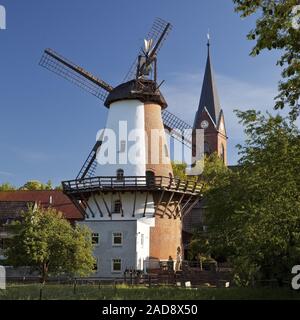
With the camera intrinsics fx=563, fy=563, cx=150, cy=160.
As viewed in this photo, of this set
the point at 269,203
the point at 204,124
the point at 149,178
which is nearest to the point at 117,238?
the point at 149,178

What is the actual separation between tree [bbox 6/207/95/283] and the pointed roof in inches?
2150

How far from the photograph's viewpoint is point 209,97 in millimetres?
85688

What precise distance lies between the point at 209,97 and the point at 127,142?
151 feet

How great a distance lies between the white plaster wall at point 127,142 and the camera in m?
41.1

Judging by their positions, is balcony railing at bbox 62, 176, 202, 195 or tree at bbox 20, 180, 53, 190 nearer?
balcony railing at bbox 62, 176, 202, 195

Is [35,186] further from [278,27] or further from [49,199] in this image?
[278,27]

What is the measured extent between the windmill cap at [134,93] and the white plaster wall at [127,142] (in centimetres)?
40

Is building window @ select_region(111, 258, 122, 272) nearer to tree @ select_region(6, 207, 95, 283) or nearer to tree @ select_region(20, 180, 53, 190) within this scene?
tree @ select_region(6, 207, 95, 283)

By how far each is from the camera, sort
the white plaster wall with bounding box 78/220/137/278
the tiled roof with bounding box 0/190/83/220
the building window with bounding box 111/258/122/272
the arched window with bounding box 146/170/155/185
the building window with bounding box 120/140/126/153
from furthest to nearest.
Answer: the tiled roof with bounding box 0/190/83/220 < the building window with bounding box 120/140/126/153 < the arched window with bounding box 146/170/155/185 < the building window with bounding box 111/258/122/272 < the white plaster wall with bounding box 78/220/137/278

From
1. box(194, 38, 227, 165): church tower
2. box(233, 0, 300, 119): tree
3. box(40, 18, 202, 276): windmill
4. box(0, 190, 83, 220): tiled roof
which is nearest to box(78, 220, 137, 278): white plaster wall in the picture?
box(40, 18, 202, 276): windmill

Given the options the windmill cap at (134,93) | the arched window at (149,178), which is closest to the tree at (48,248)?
the arched window at (149,178)

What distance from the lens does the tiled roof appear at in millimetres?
53728
